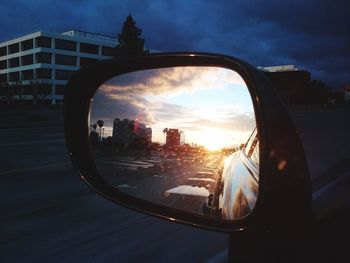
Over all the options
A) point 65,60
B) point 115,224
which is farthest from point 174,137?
point 65,60

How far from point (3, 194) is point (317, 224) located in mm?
5801

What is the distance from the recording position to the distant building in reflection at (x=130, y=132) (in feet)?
5.74

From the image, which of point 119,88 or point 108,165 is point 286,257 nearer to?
point 108,165

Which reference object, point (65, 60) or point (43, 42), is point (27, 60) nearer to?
point (43, 42)

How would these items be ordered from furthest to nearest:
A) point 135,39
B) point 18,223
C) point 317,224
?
point 135,39, point 18,223, point 317,224

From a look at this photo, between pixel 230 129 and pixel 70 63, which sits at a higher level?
pixel 70 63

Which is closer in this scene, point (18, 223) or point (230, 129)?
point (230, 129)

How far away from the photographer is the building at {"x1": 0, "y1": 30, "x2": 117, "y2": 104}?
96.8m

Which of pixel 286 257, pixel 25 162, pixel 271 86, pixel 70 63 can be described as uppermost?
pixel 70 63

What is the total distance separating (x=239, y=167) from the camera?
6.47 ft

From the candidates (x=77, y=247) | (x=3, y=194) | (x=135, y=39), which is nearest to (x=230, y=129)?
(x=77, y=247)

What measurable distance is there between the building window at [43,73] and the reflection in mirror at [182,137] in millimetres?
99588

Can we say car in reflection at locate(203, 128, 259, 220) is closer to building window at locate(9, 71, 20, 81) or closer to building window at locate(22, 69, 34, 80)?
building window at locate(22, 69, 34, 80)

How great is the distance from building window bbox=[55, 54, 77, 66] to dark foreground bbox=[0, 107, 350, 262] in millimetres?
96976
